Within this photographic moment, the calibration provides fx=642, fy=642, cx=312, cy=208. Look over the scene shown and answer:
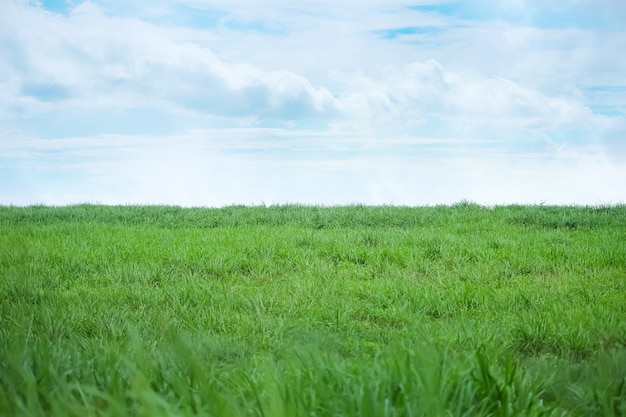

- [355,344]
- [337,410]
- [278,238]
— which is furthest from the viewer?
[278,238]

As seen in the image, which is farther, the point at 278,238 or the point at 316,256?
the point at 278,238

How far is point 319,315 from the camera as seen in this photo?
5.92m

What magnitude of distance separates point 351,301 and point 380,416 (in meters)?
4.01

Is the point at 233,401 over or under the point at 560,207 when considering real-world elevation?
under

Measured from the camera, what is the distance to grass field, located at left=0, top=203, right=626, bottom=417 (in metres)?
2.71

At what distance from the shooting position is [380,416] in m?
2.47

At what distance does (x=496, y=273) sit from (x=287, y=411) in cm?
610

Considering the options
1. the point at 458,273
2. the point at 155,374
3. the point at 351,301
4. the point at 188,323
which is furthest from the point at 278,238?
the point at 155,374

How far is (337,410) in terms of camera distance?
2553mm

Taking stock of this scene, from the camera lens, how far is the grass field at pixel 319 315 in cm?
271

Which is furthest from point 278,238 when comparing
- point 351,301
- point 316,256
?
point 351,301

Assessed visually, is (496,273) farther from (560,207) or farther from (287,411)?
(560,207)

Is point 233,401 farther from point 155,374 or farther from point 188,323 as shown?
point 188,323

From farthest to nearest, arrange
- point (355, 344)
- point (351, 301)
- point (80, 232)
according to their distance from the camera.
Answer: point (80, 232) < point (351, 301) < point (355, 344)
